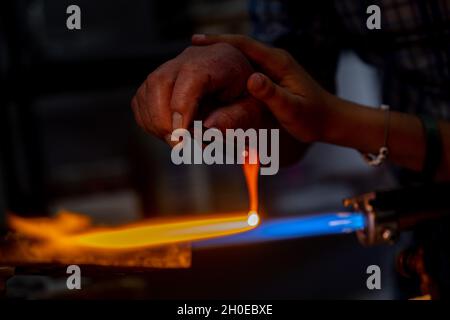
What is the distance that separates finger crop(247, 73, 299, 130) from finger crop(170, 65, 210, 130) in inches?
3.0

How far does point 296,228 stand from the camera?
642 millimetres

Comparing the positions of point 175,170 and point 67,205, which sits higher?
point 175,170

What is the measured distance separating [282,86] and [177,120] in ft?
0.67

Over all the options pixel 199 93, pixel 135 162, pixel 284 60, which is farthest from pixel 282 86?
pixel 135 162

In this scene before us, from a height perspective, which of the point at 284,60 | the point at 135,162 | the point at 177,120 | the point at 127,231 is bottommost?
the point at 127,231

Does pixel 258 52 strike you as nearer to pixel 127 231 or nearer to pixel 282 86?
pixel 282 86

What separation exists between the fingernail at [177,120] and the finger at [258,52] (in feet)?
0.45

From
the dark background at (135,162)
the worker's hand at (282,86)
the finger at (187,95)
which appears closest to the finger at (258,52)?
the worker's hand at (282,86)

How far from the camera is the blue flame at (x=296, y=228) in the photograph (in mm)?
617

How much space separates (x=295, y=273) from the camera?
3496mm
